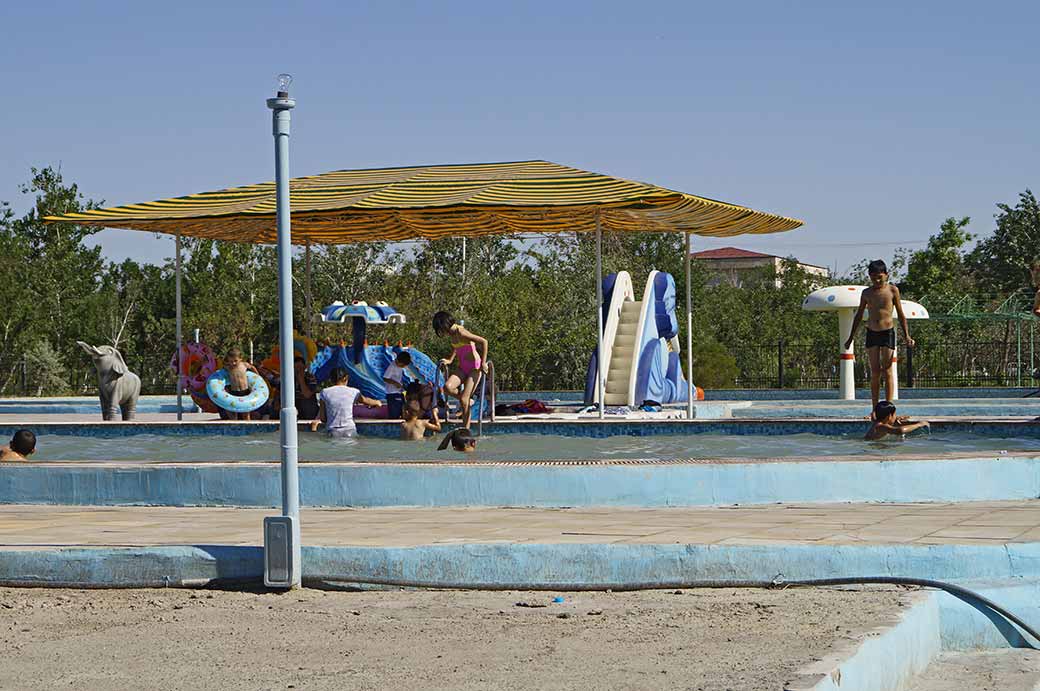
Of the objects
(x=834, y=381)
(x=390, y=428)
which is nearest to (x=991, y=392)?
(x=834, y=381)

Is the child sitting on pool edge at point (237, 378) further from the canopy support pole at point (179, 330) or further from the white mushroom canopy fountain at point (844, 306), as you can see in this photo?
the white mushroom canopy fountain at point (844, 306)

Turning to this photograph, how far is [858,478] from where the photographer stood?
10.8m

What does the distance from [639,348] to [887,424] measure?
7037 mm

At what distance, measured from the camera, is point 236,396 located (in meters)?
19.1

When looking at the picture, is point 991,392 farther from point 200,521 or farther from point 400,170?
point 200,521

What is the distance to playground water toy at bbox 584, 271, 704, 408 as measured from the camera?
2095 cm

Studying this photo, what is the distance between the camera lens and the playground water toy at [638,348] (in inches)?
825

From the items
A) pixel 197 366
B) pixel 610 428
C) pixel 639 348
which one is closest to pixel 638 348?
pixel 639 348

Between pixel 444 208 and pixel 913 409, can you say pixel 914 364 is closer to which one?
pixel 913 409

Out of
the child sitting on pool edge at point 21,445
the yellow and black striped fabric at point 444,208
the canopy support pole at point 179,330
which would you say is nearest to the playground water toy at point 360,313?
the yellow and black striped fabric at point 444,208

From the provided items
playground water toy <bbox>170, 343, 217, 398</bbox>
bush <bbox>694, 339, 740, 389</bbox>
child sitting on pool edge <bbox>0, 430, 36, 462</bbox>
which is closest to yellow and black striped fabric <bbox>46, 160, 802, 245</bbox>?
playground water toy <bbox>170, 343, 217, 398</bbox>

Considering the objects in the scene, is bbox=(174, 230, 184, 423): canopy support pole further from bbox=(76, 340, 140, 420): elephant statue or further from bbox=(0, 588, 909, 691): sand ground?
bbox=(0, 588, 909, 691): sand ground

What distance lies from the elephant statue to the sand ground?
1204cm

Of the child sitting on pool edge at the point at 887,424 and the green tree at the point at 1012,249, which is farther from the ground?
the green tree at the point at 1012,249
